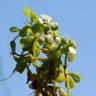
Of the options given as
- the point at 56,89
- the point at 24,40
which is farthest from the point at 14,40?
the point at 56,89

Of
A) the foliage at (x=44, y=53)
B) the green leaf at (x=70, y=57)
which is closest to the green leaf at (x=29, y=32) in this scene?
the foliage at (x=44, y=53)

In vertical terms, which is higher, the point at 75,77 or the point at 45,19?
the point at 45,19

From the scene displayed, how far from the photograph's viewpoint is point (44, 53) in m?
0.68

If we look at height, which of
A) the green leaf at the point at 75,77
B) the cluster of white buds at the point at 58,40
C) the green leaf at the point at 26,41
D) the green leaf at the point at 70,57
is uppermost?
the green leaf at the point at 26,41

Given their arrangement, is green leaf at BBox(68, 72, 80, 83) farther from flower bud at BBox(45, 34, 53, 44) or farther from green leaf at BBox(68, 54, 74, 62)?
flower bud at BBox(45, 34, 53, 44)

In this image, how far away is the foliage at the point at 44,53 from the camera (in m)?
0.65

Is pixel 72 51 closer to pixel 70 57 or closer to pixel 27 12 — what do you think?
pixel 70 57

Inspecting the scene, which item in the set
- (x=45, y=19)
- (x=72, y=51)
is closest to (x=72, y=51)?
(x=72, y=51)

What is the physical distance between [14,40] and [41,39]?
80 mm

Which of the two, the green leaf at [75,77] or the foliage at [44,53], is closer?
the foliage at [44,53]

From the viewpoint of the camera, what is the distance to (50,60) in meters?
0.66

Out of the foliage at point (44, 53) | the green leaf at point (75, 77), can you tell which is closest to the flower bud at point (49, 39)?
the foliage at point (44, 53)

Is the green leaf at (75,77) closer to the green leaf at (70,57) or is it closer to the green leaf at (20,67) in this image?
the green leaf at (70,57)

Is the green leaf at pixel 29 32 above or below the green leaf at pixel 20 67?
above
